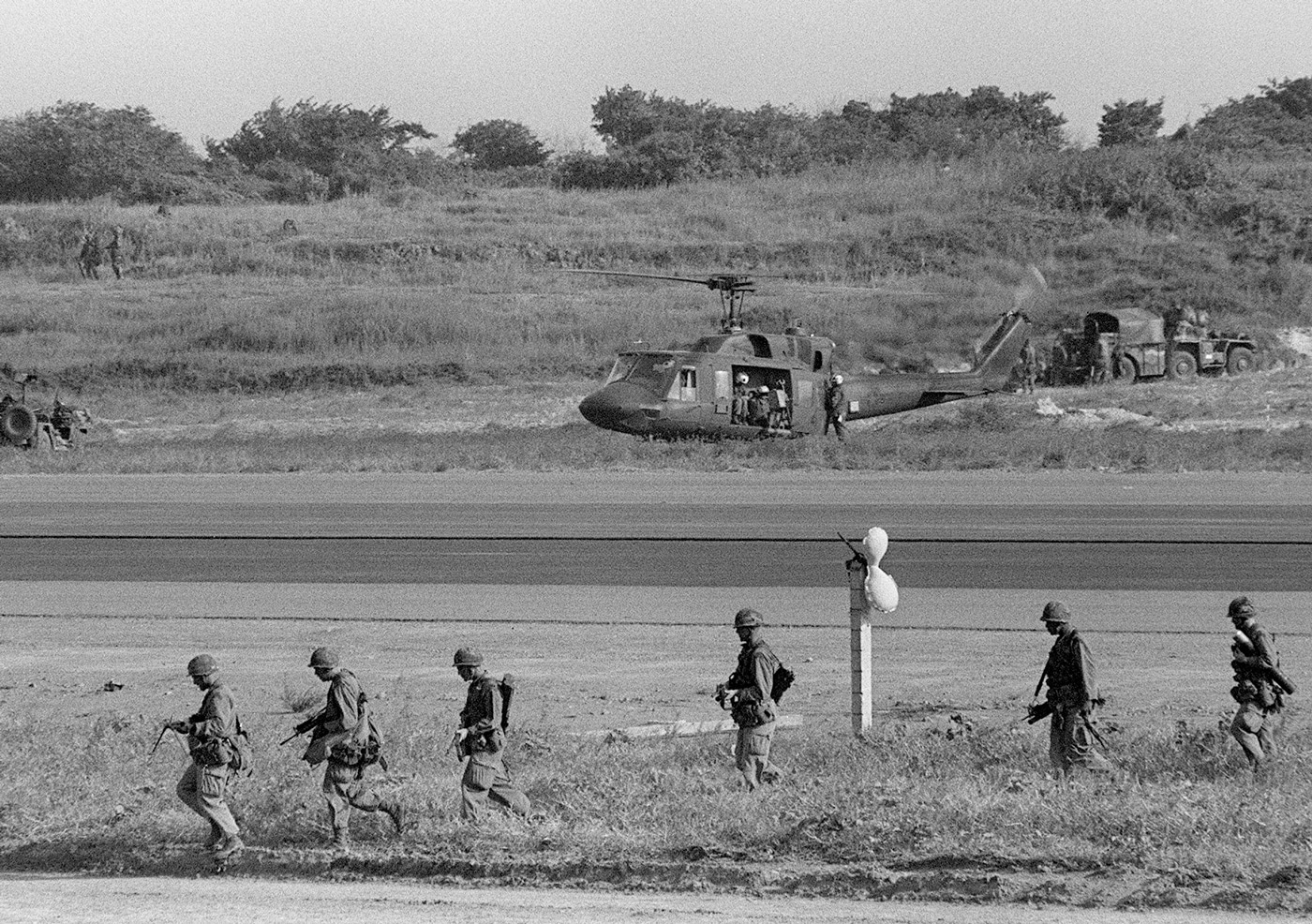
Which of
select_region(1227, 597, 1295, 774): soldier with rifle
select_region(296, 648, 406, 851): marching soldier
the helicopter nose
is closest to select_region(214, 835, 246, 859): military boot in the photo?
select_region(296, 648, 406, 851): marching soldier

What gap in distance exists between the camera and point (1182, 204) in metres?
63.9

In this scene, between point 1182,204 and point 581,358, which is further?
point 1182,204

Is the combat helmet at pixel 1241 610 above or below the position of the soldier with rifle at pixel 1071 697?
above

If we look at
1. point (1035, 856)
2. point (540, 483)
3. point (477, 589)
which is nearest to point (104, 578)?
point (477, 589)

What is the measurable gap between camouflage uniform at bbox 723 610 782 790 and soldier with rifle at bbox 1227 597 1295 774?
9.95ft

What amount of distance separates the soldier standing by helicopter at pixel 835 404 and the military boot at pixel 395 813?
83.3 ft

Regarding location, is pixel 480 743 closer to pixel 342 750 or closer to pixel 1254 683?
pixel 342 750

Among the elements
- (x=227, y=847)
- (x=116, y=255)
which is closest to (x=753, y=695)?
(x=227, y=847)

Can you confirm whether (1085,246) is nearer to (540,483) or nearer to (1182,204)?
(1182,204)

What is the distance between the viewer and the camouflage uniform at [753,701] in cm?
1084

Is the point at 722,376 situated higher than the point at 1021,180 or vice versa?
the point at 1021,180

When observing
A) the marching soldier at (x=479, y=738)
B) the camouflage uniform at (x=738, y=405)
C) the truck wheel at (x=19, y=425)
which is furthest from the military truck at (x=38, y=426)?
the marching soldier at (x=479, y=738)

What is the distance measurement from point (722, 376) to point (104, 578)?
14727 millimetres

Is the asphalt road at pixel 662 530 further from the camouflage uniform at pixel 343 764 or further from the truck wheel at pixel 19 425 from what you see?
the camouflage uniform at pixel 343 764
